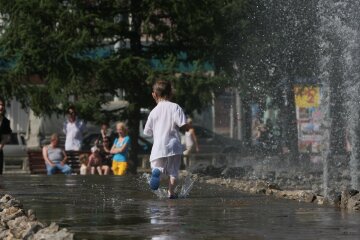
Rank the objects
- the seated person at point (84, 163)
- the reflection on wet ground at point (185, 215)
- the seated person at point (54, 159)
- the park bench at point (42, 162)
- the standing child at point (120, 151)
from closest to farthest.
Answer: the reflection on wet ground at point (185, 215) → the standing child at point (120, 151) → the seated person at point (54, 159) → the seated person at point (84, 163) → the park bench at point (42, 162)

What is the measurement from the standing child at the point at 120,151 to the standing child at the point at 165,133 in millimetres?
9614

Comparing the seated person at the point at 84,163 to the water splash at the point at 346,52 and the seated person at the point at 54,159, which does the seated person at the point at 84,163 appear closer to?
the seated person at the point at 54,159

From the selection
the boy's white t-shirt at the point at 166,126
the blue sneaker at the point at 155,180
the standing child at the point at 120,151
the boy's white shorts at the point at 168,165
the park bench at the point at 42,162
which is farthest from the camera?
the park bench at the point at 42,162

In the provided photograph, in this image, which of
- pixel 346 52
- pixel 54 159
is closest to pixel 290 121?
pixel 54 159

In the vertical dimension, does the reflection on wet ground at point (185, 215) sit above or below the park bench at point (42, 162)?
below

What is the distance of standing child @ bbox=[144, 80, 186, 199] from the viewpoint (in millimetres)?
14219

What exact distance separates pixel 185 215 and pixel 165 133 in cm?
329

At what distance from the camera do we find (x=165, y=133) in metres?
14.3

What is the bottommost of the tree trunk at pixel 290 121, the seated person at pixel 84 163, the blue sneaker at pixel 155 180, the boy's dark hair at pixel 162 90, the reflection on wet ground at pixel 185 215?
the reflection on wet ground at pixel 185 215

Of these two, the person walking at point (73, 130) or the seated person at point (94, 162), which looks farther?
the person walking at point (73, 130)

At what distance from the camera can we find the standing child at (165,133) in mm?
14219

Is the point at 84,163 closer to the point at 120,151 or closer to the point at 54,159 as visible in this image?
the point at 54,159

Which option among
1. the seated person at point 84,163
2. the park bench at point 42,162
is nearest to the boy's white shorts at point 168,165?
the seated person at point 84,163

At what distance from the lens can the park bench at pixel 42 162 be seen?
2673cm
